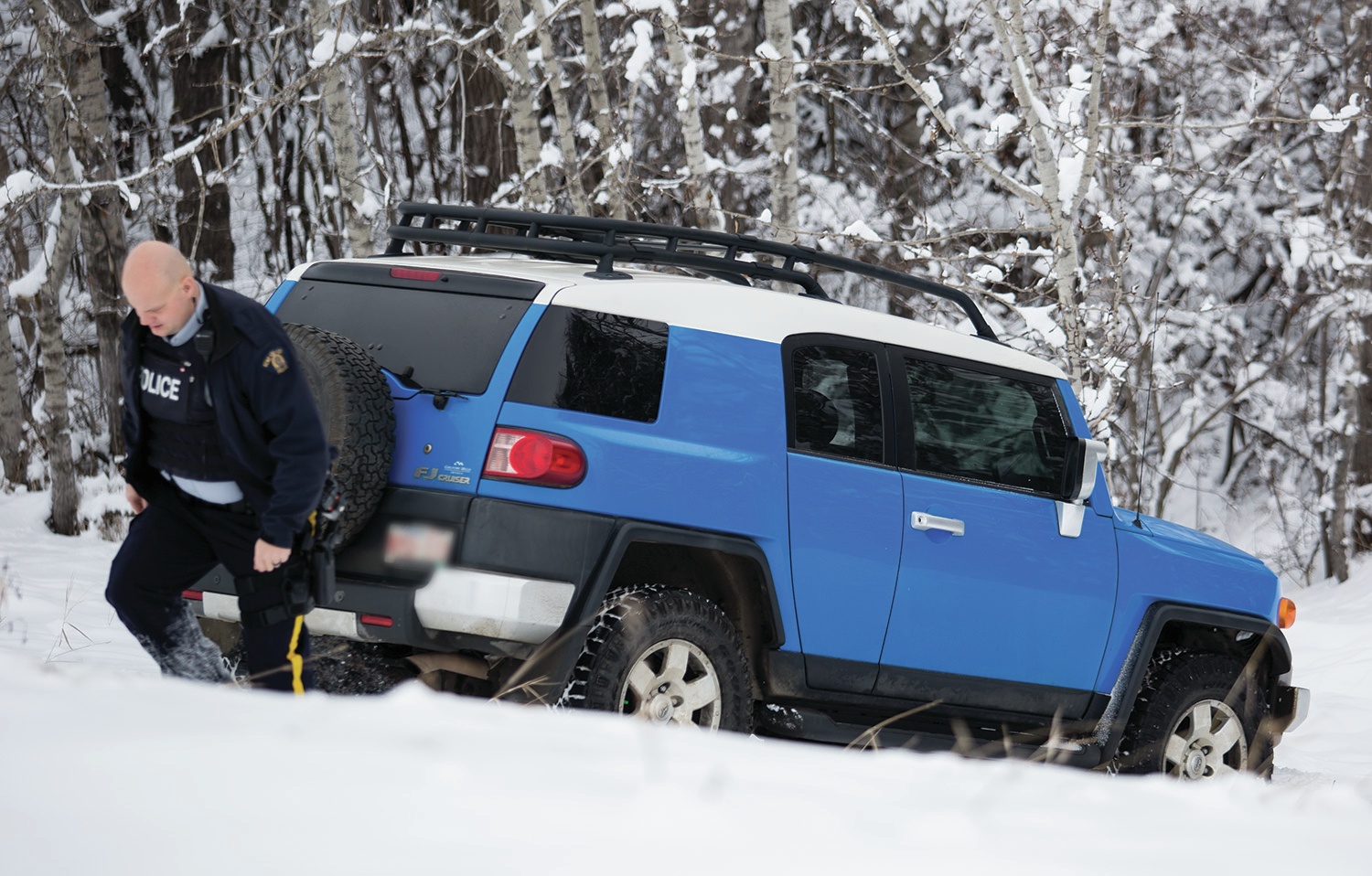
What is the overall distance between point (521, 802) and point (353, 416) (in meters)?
2.20

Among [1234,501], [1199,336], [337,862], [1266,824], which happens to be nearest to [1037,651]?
[1266,824]

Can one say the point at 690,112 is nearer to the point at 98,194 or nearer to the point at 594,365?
the point at 98,194

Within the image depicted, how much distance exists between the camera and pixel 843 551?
15.4ft

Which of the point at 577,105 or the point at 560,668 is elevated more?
the point at 577,105

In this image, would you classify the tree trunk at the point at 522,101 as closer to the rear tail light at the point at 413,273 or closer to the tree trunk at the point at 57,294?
the tree trunk at the point at 57,294

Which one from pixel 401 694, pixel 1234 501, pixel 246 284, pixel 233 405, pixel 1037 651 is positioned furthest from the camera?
pixel 1234 501

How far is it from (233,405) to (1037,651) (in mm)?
3078

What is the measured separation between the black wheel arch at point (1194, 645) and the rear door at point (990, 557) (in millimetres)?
203

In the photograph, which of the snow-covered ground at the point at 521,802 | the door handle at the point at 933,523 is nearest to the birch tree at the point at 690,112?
the door handle at the point at 933,523

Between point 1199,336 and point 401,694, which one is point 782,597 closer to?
point 401,694

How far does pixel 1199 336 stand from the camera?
15812 millimetres

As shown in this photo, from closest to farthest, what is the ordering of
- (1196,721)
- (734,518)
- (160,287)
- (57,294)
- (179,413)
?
(160,287) < (179,413) < (734,518) < (1196,721) < (57,294)

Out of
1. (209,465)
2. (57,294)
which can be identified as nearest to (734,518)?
(209,465)

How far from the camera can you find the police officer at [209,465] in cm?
377
